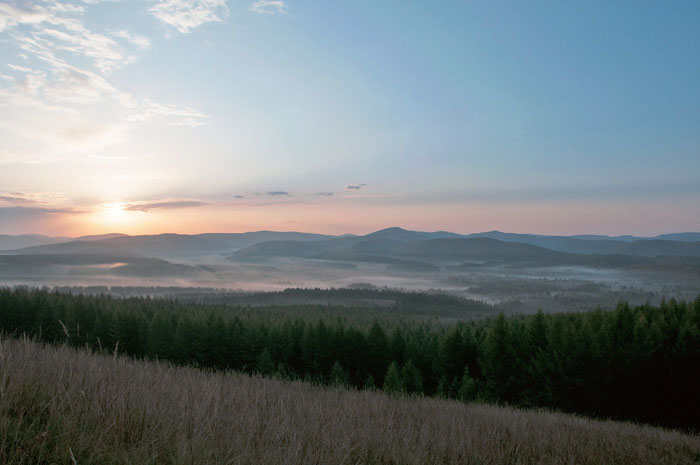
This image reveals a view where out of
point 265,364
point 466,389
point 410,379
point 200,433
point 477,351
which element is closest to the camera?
point 200,433

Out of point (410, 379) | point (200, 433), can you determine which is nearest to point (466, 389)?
point (410, 379)

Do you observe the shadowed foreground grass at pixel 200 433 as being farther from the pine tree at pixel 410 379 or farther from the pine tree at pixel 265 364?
the pine tree at pixel 265 364

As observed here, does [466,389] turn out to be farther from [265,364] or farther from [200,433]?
[200,433]

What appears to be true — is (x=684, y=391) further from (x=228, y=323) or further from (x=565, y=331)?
(x=228, y=323)

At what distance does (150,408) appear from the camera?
752cm

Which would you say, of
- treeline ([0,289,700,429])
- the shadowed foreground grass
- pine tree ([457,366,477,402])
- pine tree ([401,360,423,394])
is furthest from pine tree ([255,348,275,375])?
the shadowed foreground grass

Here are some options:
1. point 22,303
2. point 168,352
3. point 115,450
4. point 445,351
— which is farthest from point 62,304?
point 115,450

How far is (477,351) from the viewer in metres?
50.6

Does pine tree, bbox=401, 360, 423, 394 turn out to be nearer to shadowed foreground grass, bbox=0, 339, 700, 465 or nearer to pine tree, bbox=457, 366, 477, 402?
pine tree, bbox=457, 366, 477, 402

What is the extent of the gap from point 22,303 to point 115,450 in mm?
72147

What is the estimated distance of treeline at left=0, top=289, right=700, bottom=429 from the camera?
125ft

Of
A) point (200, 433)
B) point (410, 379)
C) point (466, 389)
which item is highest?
point (200, 433)

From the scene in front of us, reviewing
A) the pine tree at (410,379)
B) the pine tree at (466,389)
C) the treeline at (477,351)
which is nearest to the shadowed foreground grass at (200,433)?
the treeline at (477,351)

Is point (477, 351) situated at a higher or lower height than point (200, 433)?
lower
